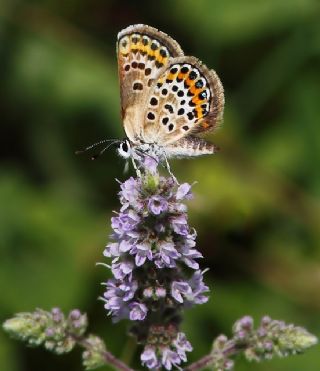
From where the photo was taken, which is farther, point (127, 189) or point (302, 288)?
point (302, 288)

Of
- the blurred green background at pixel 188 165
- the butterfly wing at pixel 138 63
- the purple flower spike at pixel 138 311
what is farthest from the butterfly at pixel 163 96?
the blurred green background at pixel 188 165

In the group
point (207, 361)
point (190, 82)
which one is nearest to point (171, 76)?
point (190, 82)

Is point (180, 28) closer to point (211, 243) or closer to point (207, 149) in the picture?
point (211, 243)

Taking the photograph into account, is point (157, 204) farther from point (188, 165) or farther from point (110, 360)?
point (188, 165)

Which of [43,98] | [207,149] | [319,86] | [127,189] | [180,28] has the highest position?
[180,28]

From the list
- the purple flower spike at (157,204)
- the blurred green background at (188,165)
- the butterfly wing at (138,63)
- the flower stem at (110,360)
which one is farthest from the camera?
the blurred green background at (188,165)

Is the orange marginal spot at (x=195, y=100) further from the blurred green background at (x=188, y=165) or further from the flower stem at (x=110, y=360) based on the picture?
the blurred green background at (x=188, y=165)

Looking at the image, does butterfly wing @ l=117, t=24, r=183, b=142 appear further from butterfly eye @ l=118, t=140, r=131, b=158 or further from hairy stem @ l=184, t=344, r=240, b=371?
hairy stem @ l=184, t=344, r=240, b=371

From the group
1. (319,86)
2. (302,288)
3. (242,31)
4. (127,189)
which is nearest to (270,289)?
(302,288)
